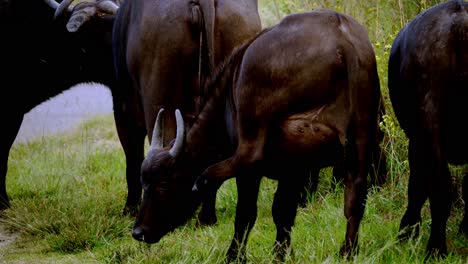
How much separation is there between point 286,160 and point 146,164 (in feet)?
3.36

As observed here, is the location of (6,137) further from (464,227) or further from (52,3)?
(464,227)

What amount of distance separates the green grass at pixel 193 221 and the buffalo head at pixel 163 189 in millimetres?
181

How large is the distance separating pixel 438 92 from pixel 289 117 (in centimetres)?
88

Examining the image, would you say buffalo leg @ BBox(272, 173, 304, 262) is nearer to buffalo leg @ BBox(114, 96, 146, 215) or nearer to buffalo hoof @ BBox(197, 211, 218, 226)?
buffalo hoof @ BBox(197, 211, 218, 226)

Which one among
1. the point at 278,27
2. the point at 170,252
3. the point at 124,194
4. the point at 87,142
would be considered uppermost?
the point at 278,27

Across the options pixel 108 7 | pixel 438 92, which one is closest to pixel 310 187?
pixel 438 92

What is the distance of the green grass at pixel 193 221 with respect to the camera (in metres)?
5.11

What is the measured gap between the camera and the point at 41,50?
26.1 feet

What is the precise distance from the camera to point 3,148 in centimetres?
779

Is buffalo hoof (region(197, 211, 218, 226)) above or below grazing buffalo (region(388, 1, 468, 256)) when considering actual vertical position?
below

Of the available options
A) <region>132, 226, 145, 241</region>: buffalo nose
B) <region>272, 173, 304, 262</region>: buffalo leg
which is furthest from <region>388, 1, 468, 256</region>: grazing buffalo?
<region>132, 226, 145, 241</region>: buffalo nose

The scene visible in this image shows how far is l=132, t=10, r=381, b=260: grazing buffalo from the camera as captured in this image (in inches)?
176

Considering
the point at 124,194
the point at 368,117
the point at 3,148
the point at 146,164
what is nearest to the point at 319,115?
the point at 368,117

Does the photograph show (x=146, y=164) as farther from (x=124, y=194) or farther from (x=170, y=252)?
(x=124, y=194)
